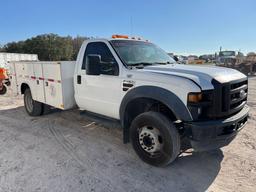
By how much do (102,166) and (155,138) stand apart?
988 millimetres

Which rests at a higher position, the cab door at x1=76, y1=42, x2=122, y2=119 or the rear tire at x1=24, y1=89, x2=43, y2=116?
the cab door at x1=76, y1=42, x2=122, y2=119

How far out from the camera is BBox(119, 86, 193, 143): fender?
307 centimetres

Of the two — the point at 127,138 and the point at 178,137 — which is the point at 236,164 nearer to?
the point at 178,137

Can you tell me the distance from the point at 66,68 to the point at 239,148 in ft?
13.1

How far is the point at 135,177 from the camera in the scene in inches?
130

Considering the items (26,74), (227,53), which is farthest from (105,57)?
(227,53)

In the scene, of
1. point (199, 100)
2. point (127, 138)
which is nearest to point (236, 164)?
point (199, 100)

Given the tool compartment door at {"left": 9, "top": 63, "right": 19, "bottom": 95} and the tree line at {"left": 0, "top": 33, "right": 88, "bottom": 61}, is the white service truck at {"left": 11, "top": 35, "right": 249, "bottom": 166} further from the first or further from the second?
the tree line at {"left": 0, "top": 33, "right": 88, "bottom": 61}

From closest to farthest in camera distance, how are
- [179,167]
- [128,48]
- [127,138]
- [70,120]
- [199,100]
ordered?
[199,100] < [179,167] < [127,138] < [128,48] < [70,120]

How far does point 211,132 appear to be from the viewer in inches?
117

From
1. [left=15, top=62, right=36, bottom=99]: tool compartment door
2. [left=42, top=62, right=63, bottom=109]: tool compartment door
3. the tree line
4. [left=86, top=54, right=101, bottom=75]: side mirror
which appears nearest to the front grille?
[left=86, top=54, right=101, bottom=75]: side mirror

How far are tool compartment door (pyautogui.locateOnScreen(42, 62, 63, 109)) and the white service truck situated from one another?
0.07ft

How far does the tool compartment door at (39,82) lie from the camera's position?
224 inches

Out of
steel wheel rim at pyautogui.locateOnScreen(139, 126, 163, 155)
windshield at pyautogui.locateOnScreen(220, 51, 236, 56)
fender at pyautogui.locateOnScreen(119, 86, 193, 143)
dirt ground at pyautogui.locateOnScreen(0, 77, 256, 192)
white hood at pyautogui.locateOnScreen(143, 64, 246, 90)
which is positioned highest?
windshield at pyautogui.locateOnScreen(220, 51, 236, 56)
